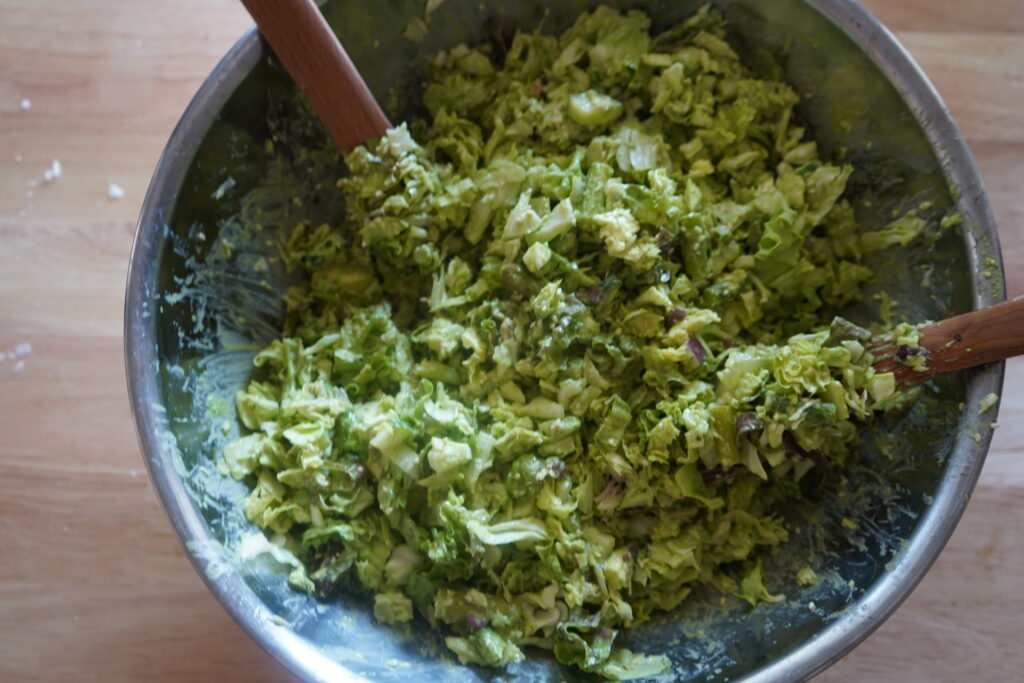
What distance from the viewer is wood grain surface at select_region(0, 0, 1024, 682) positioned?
174 cm

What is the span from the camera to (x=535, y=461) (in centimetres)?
147

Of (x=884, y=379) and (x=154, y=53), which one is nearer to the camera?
(x=884, y=379)

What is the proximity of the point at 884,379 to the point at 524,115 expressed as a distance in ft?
3.02

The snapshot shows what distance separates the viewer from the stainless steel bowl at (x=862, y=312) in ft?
4.53

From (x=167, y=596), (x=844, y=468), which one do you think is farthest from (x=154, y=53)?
(x=844, y=468)

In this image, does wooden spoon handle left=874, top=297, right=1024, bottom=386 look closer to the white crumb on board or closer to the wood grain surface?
the wood grain surface

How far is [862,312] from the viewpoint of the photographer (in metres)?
1.68

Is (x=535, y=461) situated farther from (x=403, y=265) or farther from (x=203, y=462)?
(x=203, y=462)

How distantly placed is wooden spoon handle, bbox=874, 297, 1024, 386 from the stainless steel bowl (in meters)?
0.07

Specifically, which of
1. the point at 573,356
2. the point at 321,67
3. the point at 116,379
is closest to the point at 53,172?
the point at 116,379

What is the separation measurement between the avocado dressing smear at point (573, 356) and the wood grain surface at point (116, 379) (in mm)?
450

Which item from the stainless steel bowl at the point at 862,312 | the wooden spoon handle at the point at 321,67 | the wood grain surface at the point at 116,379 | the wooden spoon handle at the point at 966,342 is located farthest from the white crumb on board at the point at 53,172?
the wooden spoon handle at the point at 966,342

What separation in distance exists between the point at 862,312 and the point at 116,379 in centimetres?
177

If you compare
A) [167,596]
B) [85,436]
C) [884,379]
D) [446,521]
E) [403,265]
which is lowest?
[167,596]
